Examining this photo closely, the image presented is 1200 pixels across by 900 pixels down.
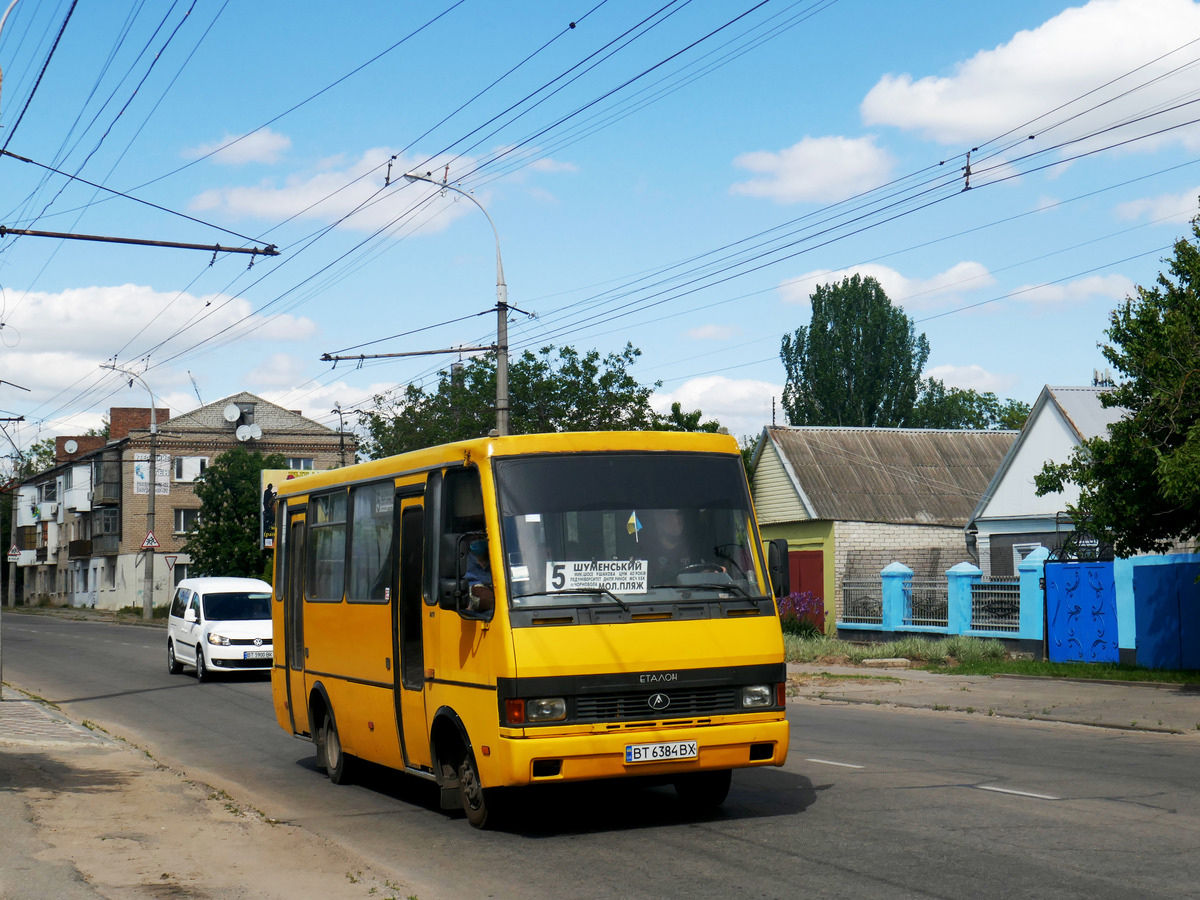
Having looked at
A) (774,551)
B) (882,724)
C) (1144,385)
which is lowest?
(882,724)

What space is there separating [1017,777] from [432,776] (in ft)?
16.2

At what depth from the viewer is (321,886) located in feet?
24.8

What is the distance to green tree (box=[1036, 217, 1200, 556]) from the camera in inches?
687

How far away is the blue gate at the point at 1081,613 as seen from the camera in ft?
77.7

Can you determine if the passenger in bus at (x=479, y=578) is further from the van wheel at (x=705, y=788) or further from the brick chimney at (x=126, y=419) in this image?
the brick chimney at (x=126, y=419)

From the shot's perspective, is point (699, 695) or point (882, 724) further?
point (882, 724)

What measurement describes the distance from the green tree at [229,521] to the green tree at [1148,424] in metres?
38.4

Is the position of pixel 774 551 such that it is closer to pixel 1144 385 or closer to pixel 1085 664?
pixel 1144 385

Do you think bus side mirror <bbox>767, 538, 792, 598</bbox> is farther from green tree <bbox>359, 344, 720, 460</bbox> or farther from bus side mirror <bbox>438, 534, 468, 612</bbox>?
green tree <bbox>359, 344, 720, 460</bbox>

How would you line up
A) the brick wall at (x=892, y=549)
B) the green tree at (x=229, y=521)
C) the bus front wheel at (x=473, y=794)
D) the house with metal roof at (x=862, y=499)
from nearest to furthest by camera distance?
the bus front wheel at (x=473, y=794) → the brick wall at (x=892, y=549) → the house with metal roof at (x=862, y=499) → the green tree at (x=229, y=521)

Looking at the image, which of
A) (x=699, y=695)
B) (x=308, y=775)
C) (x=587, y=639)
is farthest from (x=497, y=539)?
(x=308, y=775)

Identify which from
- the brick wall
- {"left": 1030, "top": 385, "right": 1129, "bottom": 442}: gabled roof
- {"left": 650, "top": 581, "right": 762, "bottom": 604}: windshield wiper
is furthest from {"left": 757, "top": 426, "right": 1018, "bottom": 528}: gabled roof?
{"left": 650, "top": 581, "right": 762, "bottom": 604}: windshield wiper

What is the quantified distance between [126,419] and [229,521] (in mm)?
41184

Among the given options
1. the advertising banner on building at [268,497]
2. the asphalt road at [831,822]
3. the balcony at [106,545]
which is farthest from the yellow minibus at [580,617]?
the balcony at [106,545]
